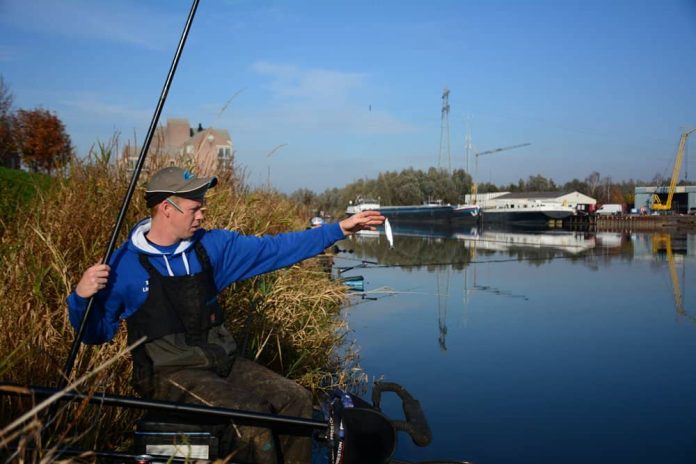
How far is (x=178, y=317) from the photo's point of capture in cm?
345

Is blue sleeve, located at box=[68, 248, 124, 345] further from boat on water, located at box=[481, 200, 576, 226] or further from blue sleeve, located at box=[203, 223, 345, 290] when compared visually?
boat on water, located at box=[481, 200, 576, 226]

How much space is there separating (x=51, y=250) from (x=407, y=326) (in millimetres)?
6021

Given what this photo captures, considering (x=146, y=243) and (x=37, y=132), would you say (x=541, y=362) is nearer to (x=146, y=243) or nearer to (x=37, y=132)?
(x=146, y=243)

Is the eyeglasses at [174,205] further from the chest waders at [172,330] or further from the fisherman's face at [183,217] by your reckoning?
the chest waders at [172,330]

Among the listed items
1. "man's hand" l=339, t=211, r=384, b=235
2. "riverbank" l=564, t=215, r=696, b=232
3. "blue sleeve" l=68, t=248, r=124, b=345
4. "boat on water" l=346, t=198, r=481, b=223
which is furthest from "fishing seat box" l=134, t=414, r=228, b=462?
"boat on water" l=346, t=198, r=481, b=223

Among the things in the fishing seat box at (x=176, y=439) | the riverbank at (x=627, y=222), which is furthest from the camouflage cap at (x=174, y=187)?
the riverbank at (x=627, y=222)

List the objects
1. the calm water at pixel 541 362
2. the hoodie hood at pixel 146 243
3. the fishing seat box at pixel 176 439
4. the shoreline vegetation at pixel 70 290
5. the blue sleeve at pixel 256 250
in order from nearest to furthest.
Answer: the fishing seat box at pixel 176 439
the hoodie hood at pixel 146 243
the blue sleeve at pixel 256 250
the shoreline vegetation at pixel 70 290
the calm water at pixel 541 362

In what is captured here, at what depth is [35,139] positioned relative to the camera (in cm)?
2784

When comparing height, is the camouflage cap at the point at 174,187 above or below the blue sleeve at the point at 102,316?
above

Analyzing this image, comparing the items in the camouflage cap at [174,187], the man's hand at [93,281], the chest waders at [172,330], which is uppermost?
the camouflage cap at [174,187]

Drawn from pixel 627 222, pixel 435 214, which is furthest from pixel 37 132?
pixel 627 222

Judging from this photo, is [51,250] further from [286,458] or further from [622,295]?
[622,295]

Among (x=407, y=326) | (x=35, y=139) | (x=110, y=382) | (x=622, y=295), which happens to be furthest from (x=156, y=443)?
(x=35, y=139)

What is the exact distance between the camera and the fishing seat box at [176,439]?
304 cm
